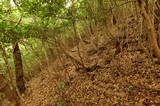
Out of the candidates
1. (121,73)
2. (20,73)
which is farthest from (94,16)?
(20,73)

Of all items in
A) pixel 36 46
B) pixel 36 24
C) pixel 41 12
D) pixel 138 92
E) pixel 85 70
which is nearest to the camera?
pixel 138 92

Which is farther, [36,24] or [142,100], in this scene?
[36,24]

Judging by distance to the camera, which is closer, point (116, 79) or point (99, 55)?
point (116, 79)

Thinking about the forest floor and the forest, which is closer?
the forest

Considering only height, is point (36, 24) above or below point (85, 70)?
above

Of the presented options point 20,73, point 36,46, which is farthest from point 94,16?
point 36,46

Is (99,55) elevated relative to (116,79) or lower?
elevated

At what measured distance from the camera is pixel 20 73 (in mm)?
10828

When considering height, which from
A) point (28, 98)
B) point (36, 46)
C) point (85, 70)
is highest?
point (36, 46)

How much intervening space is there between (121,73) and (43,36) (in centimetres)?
415

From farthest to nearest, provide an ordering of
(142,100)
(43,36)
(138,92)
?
(43,36) → (138,92) → (142,100)

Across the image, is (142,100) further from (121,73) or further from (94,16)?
(94,16)

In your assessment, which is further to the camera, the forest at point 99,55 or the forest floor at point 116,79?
the forest floor at point 116,79

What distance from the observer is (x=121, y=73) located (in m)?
6.90
